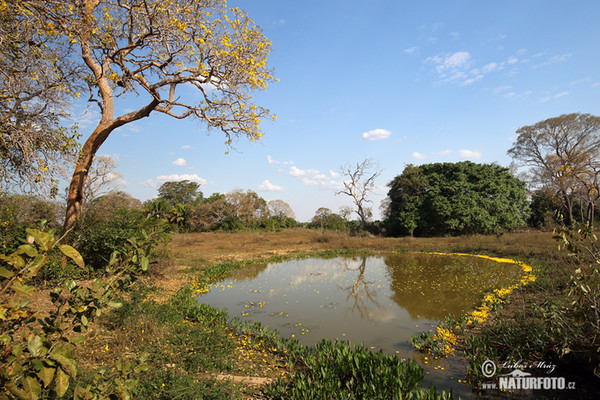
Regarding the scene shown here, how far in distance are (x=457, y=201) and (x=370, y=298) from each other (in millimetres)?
20606

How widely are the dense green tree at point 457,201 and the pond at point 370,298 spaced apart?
1157 cm

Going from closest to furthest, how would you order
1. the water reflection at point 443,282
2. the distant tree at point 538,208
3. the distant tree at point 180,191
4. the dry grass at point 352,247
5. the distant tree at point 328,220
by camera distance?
the water reflection at point 443,282
the dry grass at point 352,247
the distant tree at point 538,208
the distant tree at point 328,220
the distant tree at point 180,191

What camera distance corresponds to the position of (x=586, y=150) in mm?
23312

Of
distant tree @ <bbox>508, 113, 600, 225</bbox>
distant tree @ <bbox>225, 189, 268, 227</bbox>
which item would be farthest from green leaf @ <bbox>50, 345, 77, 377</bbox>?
distant tree @ <bbox>225, 189, 268, 227</bbox>

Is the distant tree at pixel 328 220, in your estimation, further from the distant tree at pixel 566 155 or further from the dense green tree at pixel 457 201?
the distant tree at pixel 566 155

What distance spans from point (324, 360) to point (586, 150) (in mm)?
29936

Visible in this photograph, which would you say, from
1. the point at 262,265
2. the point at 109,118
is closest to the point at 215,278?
the point at 262,265

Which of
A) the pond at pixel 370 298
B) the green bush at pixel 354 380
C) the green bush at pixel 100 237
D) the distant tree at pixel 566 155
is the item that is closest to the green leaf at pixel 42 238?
the green bush at pixel 354 380

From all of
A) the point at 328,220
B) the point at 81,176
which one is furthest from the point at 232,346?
the point at 328,220

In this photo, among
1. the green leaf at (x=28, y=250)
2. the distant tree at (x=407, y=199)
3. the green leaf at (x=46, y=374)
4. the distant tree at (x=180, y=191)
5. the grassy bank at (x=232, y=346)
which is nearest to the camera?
the green leaf at (x=46, y=374)

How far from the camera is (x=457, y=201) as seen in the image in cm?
2586

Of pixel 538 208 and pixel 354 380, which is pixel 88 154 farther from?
pixel 538 208

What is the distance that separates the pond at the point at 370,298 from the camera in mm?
6004

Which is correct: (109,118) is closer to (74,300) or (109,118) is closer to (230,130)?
(230,130)
